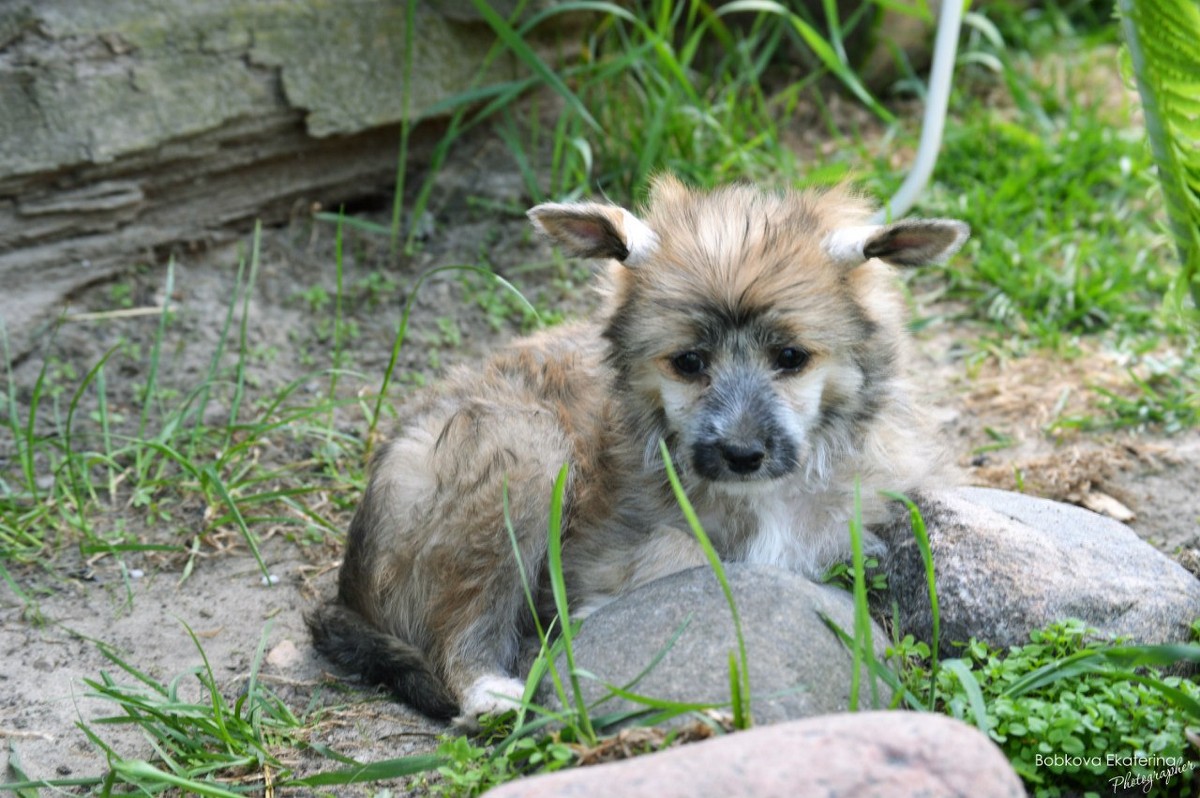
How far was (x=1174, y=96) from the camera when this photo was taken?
11.5 feet

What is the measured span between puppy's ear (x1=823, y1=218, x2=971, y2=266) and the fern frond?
56cm

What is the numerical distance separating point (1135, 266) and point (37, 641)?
16.5 ft

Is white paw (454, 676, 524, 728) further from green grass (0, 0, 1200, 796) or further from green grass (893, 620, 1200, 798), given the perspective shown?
green grass (893, 620, 1200, 798)

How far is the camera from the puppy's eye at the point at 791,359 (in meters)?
3.68

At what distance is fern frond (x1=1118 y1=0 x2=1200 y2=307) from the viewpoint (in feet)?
11.2

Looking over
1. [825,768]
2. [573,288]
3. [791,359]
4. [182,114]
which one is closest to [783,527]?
[791,359]

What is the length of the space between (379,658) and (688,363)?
1283mm

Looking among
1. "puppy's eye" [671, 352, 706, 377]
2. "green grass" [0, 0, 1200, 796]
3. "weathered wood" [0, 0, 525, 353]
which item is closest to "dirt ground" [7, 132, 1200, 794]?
"green grass" [0, 0, 1200, 796]

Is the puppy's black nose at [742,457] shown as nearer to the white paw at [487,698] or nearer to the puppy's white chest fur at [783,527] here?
the puppy's white chest fur at [783,527]

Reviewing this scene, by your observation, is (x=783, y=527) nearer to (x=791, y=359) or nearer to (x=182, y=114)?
(x=791, y=359)

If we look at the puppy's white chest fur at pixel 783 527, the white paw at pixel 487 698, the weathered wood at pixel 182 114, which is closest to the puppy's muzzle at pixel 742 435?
the puppy's white chest fur at pixel 783 527

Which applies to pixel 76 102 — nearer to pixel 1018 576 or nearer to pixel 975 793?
pixel 1018 576

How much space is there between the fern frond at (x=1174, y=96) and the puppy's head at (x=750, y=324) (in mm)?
599

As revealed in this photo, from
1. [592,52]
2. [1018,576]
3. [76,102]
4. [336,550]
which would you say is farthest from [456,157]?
[1018,576]
